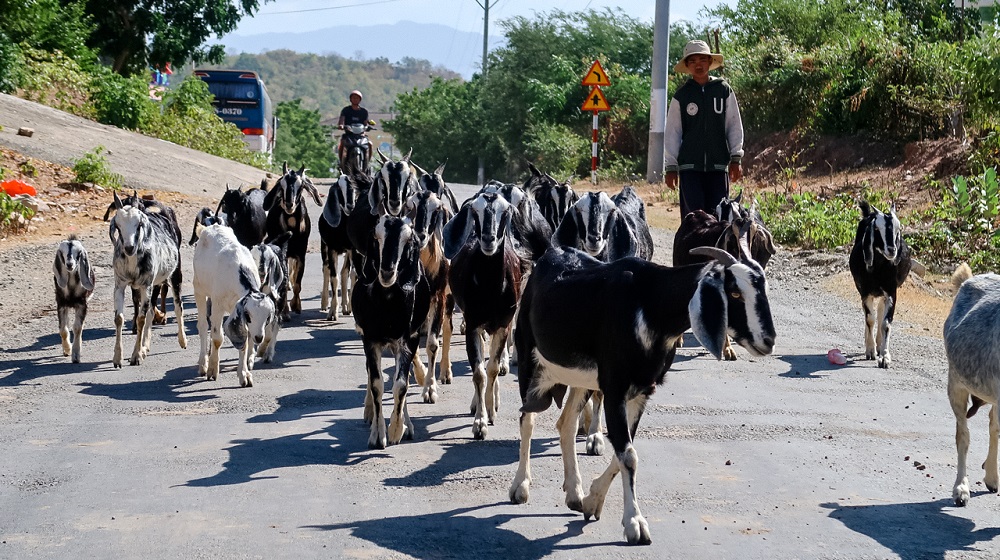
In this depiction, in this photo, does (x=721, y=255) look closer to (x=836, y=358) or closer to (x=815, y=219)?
(x=836, y=358)

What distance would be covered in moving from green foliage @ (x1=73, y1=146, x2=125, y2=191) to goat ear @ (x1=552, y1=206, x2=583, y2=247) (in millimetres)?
14141

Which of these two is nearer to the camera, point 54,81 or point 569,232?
point 569,232

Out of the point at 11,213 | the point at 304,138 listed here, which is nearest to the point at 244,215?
the point at 11,213

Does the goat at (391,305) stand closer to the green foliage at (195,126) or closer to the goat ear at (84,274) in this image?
the goat ear at (84,274)

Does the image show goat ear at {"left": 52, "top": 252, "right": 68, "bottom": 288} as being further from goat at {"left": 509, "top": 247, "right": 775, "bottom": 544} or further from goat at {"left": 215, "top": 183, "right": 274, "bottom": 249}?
goat at {"left": 509, "top": 247, "right": 775, "bottom": 544}

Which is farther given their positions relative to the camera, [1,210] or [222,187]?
[222,187]

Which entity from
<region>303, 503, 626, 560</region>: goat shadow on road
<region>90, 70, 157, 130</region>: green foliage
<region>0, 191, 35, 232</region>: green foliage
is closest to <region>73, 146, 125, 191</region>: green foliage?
<region>0, 191, 35, 232</region>: green foliage

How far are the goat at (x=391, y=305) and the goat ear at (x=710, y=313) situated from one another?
104 inches

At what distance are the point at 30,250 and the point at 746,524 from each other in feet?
41.7

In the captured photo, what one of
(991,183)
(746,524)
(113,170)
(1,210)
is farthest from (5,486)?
(113,170)

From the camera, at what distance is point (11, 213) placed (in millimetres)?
17562

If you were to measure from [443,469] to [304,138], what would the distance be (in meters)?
71.5

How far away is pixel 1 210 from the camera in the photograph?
1739 centimetres

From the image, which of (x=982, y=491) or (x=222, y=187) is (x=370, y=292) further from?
(x=222, y=187)
